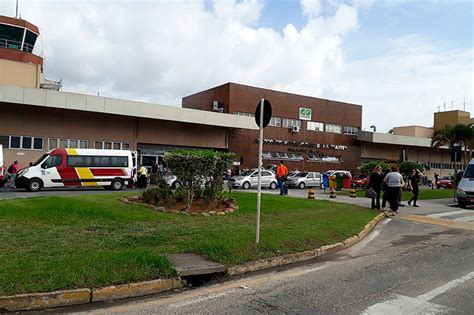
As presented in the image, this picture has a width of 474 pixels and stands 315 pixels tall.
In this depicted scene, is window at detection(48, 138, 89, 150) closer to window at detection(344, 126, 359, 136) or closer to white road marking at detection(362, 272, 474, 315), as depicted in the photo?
white road marking at detection(362, 272, 474, 315)

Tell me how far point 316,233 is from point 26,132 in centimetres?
2715

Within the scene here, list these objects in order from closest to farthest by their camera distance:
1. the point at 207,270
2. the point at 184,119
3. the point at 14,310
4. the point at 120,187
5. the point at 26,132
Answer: the point at 14,310 < the point at 207,270 < the point at 120,187 < the point at 26,132 < the point at 184,119

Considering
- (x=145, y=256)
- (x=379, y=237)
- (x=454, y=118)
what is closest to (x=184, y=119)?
(x=379, y=237)

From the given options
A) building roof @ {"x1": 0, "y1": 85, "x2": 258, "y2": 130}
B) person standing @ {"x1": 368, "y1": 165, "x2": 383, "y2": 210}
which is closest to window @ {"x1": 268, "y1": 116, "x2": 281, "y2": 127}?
building roof @ {"x1": 0, "y1": 85, "x2": 258, "y2": 130}

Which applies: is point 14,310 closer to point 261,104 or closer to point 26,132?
point 261,104

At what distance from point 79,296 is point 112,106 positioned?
93.0ft

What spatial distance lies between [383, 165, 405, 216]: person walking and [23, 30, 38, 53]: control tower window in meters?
31.4

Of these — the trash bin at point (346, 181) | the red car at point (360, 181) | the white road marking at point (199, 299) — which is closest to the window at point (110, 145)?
the trash bin at point (346, 181)

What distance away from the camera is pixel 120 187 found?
2552 cm

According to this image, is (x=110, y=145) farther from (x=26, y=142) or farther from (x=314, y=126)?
(x=314, y=126)

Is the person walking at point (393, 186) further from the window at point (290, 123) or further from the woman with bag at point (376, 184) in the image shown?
the window at point (290, 123)

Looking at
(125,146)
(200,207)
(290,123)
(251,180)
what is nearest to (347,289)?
(200,207)

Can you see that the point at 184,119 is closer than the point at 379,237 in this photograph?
No

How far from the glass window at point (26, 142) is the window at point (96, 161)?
8.58m
